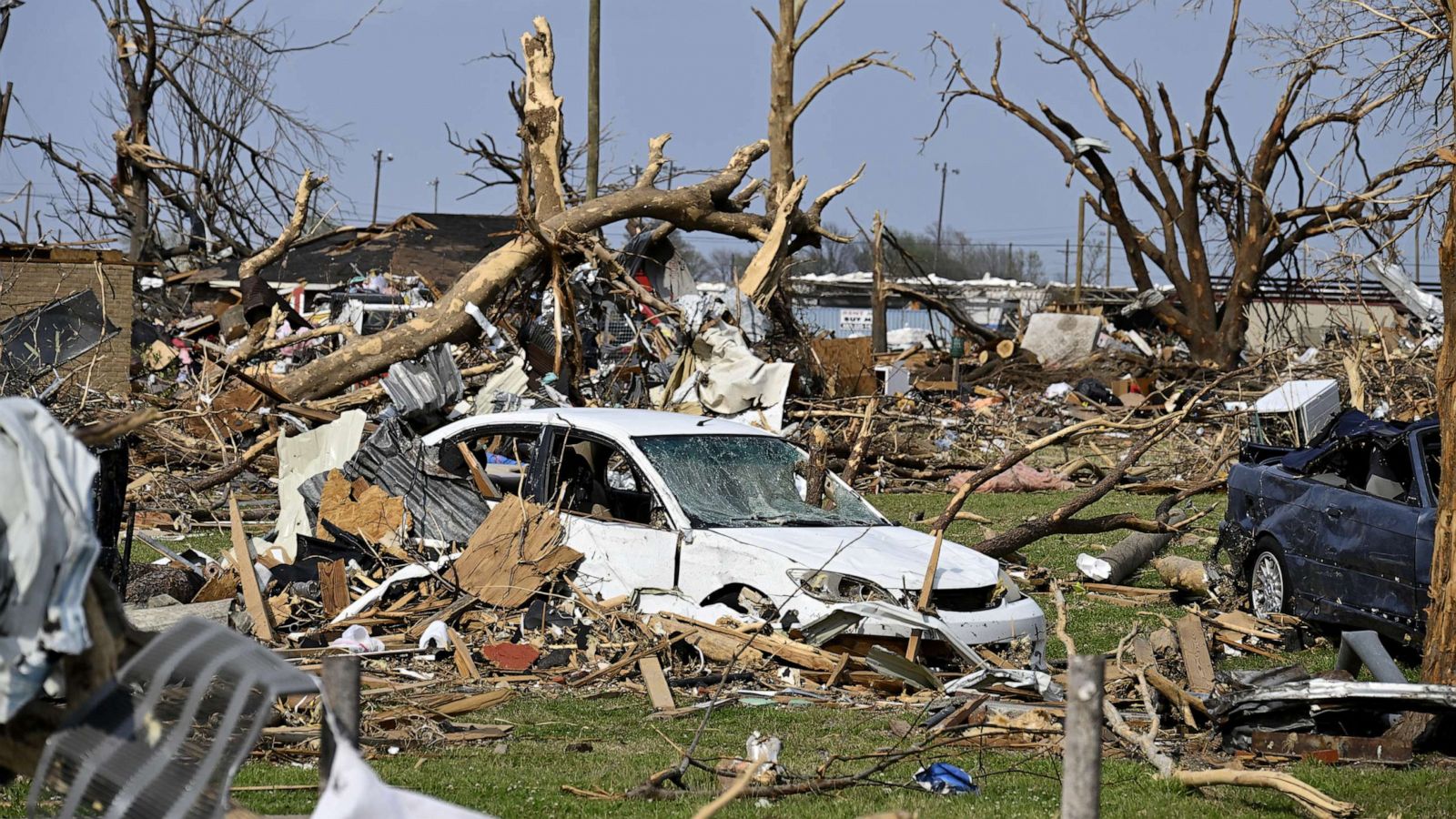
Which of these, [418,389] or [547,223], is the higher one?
[547,223]

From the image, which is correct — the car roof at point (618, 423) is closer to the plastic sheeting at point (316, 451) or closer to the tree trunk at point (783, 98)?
the plastic sheeting at point (316, 451)

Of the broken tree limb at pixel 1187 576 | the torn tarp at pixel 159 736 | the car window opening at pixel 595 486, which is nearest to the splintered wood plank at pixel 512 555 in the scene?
the car window opening at pixel 595 486

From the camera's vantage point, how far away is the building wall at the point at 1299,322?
31.6m

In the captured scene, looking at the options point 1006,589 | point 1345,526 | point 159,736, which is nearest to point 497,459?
point 1006,589

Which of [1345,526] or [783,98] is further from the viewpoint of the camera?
[783,98]

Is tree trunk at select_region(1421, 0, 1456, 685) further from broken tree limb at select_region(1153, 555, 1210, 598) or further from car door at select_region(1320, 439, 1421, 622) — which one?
broken tree limb at select_region(1153, 555, 1210, 598)

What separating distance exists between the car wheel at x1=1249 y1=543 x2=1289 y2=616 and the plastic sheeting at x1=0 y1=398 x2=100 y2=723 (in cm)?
871

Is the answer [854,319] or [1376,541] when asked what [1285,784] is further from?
[854,319]

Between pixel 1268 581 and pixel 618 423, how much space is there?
467 cm

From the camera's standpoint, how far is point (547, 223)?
18.6 metres

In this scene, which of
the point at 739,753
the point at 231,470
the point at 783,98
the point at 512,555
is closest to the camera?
the point at 739,753

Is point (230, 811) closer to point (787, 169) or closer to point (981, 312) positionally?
point (787, 169)

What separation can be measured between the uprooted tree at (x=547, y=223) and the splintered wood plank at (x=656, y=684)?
9.88 meters

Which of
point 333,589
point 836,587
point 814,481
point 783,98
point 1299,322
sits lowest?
point 333,589
